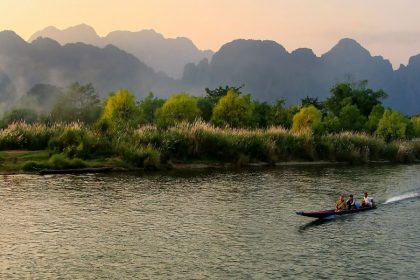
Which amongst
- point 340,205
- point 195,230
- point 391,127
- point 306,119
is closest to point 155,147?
point 340,205

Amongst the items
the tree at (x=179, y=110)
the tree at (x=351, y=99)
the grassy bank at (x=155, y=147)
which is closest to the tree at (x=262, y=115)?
the tree at (x=179, y=110)

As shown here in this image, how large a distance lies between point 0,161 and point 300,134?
33.3 meters

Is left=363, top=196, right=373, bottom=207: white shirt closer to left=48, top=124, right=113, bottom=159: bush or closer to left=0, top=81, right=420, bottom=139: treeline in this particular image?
left=48, top=124, right=113, bottom=159: bush

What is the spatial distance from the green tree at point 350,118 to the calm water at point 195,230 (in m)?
43.4

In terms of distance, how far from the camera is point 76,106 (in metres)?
82.8

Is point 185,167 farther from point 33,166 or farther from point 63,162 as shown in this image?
point 33,166

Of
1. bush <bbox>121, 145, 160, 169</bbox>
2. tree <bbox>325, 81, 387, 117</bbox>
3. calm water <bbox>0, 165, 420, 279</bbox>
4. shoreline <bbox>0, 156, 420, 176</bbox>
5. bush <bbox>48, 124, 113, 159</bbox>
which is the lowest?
calm water <bbox>0, 165, 420, 279</bbox>

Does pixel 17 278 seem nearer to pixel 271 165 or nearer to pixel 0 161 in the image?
pixel 0 161

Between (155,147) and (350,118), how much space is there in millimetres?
45926

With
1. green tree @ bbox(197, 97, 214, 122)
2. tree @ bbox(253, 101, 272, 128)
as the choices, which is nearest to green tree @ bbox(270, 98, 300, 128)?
tree @ bbox(253, 101, 272, 128)

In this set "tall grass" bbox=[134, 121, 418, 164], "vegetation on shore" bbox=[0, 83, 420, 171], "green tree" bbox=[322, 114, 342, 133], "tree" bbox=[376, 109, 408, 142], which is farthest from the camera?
"green tree" bbox=[322, 114, 342, 133]

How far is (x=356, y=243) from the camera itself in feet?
77.4

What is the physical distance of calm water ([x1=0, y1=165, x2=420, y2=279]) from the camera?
19547 mm

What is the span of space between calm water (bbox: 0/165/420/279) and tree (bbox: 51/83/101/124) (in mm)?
39836
